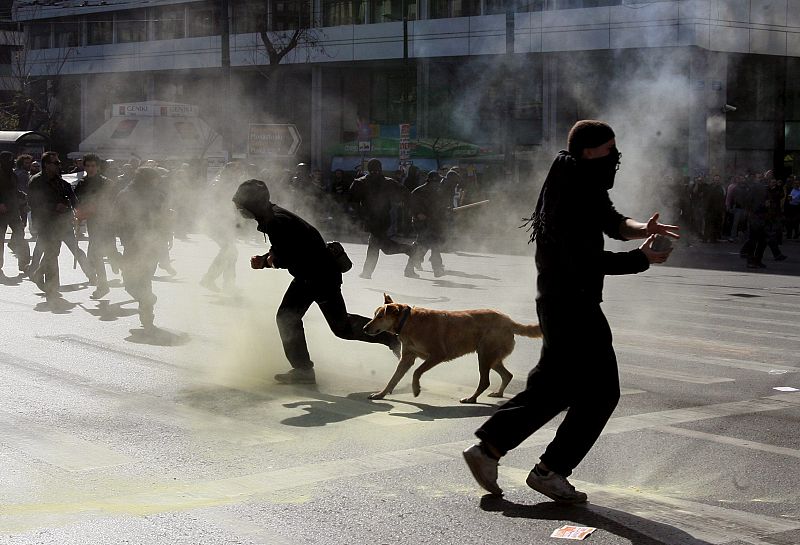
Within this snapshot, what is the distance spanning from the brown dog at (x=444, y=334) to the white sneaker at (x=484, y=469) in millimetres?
2479

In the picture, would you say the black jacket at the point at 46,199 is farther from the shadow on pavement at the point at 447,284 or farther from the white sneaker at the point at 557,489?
the white sneaker at the point at 557,489

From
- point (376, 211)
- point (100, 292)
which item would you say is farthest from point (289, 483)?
point (376, 211)

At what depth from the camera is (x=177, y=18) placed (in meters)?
46.5

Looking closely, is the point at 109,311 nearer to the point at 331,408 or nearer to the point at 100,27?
the point at 331,408

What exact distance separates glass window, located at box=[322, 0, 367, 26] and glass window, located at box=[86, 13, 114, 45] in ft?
67.0

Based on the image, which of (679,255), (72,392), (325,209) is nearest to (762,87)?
(679,255)

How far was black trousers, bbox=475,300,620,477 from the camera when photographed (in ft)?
17.2

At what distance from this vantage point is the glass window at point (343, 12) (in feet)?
83.9

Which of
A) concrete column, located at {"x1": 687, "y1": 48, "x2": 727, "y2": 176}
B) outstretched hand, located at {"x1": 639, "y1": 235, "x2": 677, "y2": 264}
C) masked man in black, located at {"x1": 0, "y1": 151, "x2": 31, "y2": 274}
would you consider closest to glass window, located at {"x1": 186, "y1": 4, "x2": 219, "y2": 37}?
concrete column, located at {"x1": 687, "y1": 48, "x2": 727, "y2": 176}

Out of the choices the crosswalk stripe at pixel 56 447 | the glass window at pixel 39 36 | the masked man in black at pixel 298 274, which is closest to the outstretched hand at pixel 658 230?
the crosswalk stripe at pixel 56 447

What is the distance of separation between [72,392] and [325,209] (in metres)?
22.7

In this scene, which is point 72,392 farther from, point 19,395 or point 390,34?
point 390,34

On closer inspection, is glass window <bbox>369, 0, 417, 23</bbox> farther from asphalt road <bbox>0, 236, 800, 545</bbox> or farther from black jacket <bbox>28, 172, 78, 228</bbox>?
asphalt road <bbox>0, 236, 800, 545</bbox>

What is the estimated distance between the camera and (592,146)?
17.2ft
